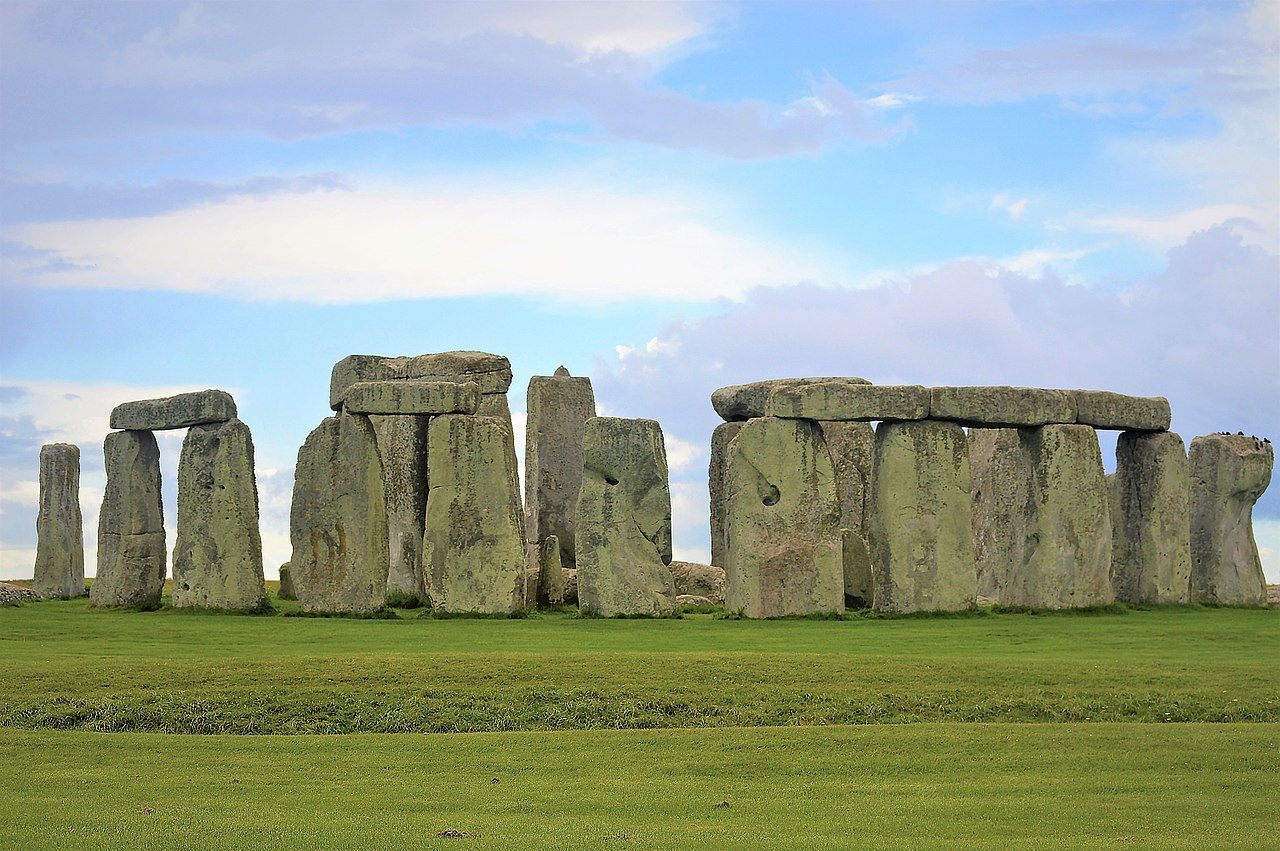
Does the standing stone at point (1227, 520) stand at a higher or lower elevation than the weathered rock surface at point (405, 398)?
A: lower

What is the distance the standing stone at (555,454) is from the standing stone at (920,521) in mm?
7123

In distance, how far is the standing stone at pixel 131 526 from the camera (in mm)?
28047

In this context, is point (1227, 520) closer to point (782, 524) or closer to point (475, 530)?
point (782, 524)

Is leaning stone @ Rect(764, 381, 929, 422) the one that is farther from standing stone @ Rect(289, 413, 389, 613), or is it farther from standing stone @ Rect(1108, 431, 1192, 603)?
standing stone @ Rect(289, 413, 389, 613)

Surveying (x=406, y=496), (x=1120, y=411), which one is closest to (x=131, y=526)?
(x=406, y=496)

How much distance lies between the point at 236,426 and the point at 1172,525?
1558 centimetres

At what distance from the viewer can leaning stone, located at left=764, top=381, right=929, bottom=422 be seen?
25.1 meters

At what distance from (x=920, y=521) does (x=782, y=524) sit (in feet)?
7.24

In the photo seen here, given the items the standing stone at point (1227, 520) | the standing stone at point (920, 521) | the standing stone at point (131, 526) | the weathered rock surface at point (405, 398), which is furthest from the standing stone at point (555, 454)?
the standing stone at point (1227, 520)

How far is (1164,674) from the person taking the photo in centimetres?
1892

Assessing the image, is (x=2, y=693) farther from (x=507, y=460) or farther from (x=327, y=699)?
(x=507, y=460)

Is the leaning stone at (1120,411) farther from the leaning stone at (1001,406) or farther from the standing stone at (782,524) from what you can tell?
the standing stone at (782,524)

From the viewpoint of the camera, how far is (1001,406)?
2603cm

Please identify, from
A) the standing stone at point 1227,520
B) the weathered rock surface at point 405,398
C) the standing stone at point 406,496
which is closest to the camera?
the weathered rock surface at point 405,398
